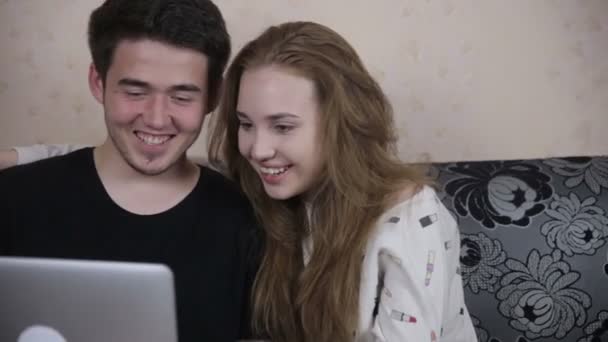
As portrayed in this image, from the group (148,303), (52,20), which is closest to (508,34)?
(52,20)

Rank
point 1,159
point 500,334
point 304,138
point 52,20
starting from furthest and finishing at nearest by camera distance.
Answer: point 52,20 < point 500,334 < point 1,159 < point 304,138

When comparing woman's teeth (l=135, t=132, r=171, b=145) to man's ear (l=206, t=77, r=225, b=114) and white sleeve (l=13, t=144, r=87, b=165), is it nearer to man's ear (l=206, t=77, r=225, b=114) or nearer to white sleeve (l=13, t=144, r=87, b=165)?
man's ear (l=206, t=77, r=225, b=114)

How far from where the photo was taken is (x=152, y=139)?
110 cm

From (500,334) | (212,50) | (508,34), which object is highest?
(508,34)

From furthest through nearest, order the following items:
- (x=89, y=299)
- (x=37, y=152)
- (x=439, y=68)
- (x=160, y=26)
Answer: (x=439, y=68) → (x=37, y=152) → (x=160, y=26) → (x=89, y=299)

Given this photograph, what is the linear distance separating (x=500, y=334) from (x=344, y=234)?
486mm

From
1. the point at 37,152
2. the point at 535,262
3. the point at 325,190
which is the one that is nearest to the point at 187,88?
the point at 325,190

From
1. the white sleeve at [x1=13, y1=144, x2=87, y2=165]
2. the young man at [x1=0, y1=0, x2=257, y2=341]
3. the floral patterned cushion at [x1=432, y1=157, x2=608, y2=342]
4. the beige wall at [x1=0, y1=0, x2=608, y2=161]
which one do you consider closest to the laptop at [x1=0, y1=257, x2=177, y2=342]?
the young man at [x1=0, y1=0, x2=257, y2=341]

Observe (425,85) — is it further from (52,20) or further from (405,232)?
(52,20)

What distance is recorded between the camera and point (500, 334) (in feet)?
4.57

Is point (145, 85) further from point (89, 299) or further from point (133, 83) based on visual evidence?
point (89, 299)

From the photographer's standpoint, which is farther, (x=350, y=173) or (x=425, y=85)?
(x=425, y=85)

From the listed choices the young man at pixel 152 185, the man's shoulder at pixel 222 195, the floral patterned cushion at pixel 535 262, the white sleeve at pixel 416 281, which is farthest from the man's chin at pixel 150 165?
the floral patterned cushion at pixel 535 262

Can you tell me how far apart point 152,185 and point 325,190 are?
32cm
